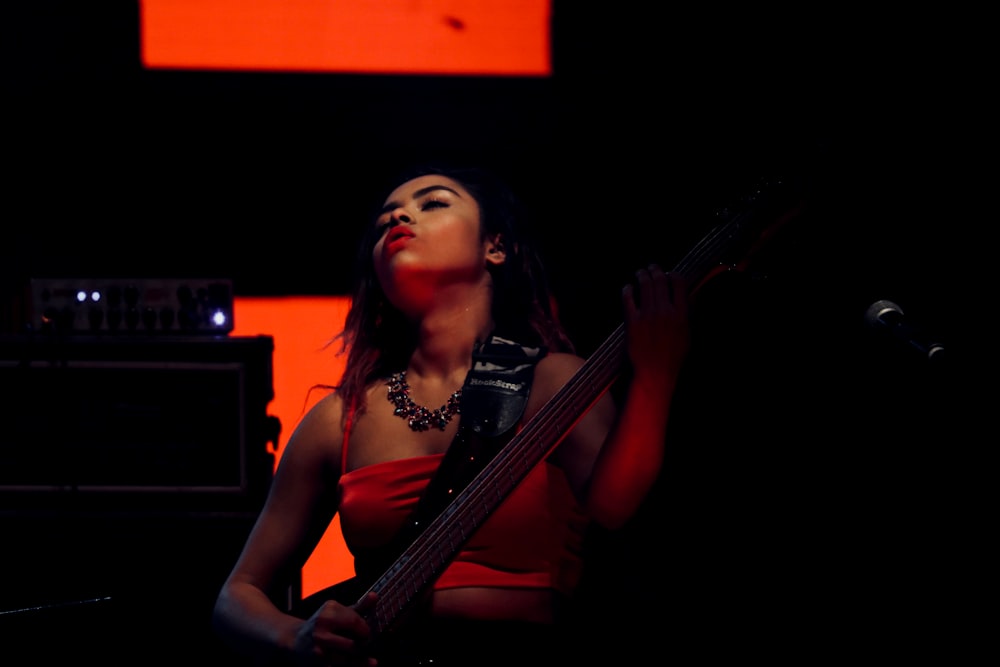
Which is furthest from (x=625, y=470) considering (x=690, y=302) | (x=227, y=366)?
(x=227, y=366)

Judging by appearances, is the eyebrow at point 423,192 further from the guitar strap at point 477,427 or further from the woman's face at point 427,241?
the guitar strap at point 477,427

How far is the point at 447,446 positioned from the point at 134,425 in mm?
962

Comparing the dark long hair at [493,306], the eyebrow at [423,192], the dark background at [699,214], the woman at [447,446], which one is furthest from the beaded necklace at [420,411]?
the dark background at [699,214]

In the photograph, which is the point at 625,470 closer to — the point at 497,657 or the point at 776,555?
the point at 497,657

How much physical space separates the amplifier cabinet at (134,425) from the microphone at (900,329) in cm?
150

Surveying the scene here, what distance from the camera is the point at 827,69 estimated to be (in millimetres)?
2117

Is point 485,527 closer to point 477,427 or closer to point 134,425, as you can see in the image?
point 477,427

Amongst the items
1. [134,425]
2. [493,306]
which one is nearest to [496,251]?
[493,306]

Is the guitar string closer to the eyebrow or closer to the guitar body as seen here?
the guitar body

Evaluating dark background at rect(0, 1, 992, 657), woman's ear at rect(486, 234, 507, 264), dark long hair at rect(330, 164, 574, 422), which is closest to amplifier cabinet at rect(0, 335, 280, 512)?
dark background at rect(0, 1, 992, 657)

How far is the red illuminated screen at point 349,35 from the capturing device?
8.63 ft

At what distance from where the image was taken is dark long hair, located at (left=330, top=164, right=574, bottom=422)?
1996mm

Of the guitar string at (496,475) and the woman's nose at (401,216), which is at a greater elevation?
the woman's nose at (401,216)

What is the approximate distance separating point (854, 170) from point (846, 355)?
41cm
